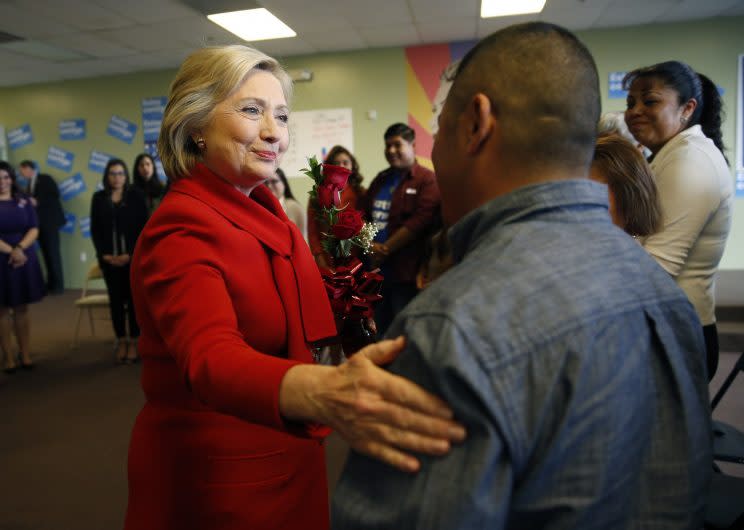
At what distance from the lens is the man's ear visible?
2.19ft

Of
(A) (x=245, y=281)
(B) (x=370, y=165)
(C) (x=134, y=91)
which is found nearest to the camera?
(A) (x=245, y=281)

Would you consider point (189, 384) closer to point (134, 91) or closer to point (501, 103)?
point (501, 103)

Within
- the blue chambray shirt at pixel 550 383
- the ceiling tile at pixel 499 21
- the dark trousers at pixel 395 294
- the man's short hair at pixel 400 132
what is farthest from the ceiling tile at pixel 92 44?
the blue chambray shirt at pixel 550 383

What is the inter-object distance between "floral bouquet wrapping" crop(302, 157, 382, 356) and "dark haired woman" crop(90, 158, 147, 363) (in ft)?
11.7

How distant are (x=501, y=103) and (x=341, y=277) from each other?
2.61ft

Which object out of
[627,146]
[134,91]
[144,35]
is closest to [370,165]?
[144,35]

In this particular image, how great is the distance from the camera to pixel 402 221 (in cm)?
380

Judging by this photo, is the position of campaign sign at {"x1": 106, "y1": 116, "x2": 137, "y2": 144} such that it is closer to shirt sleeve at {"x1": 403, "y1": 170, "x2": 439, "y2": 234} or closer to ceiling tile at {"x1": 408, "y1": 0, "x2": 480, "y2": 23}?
ceiling tile at {"x1": 408, "y1": 0, "x2": 480, "y2": 23}

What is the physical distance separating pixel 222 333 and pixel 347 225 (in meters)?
0.63

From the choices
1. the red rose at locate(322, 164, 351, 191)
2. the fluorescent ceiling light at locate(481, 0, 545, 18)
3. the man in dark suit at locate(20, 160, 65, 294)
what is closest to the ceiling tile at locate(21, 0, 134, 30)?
the man in dark suit at locate(20, 160, 65, 294)

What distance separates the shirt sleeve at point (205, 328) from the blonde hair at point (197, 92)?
10.5 inches

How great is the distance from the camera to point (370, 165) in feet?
23.2

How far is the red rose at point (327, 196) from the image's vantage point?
4.79 ft

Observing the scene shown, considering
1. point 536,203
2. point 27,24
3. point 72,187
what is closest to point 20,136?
point 72,187
